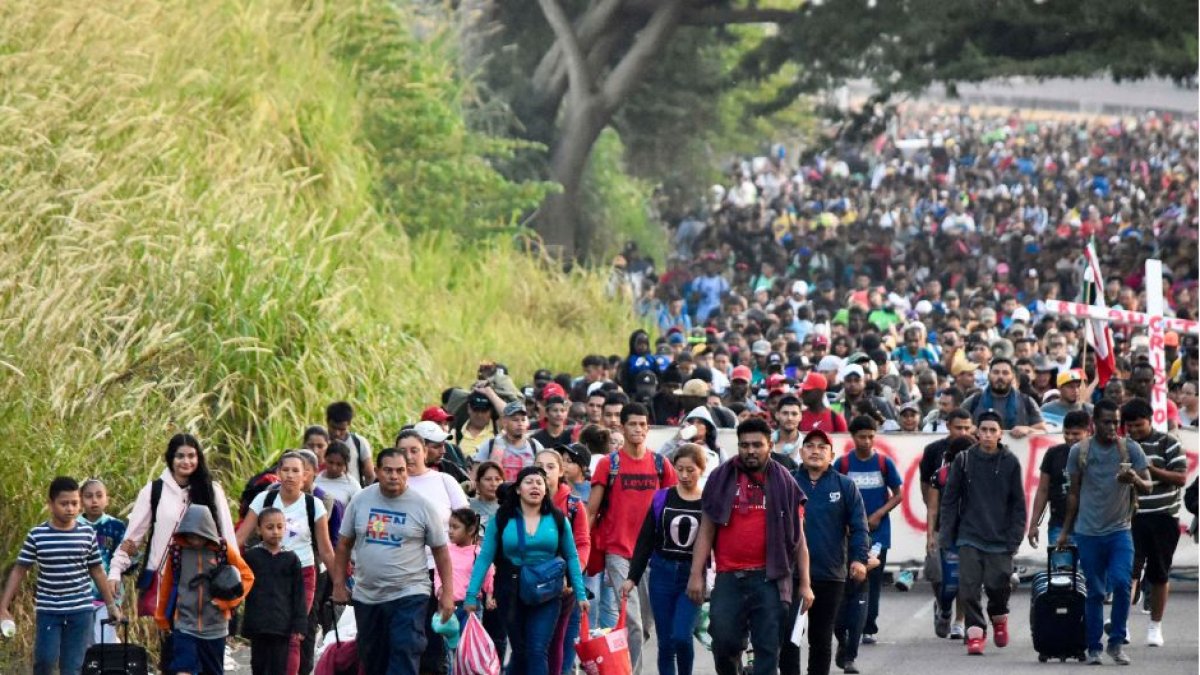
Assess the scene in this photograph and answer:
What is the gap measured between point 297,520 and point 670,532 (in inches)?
77.9

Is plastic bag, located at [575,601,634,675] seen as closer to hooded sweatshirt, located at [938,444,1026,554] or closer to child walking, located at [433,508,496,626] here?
child walking, located at [433,508,496,626]

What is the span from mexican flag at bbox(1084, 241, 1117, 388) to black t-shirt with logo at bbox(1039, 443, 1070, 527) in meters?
3.89

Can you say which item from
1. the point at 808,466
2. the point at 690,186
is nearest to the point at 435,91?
the point at 808,466

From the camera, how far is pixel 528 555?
43.8ft

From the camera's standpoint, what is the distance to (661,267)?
45406 millimetres

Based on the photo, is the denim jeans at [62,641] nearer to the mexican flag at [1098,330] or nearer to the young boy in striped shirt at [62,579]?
the young boy in striped shirt at [62,579]

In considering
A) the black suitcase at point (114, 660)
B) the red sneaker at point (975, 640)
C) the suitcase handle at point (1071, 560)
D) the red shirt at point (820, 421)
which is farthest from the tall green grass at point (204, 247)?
the suitcase handle at point (1071, 560)

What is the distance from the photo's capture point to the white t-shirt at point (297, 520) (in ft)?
44.2

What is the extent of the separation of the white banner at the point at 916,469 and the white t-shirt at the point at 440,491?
19.2 ft

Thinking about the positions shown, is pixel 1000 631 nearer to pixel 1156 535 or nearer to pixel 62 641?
pixel 1156 535

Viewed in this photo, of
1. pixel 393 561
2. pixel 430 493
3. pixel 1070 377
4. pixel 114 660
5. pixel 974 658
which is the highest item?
pixel 1070 377

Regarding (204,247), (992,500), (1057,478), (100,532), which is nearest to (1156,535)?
(1057,478)

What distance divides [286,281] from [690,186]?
111 feet

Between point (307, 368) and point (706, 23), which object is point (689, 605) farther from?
point (706, 23)
